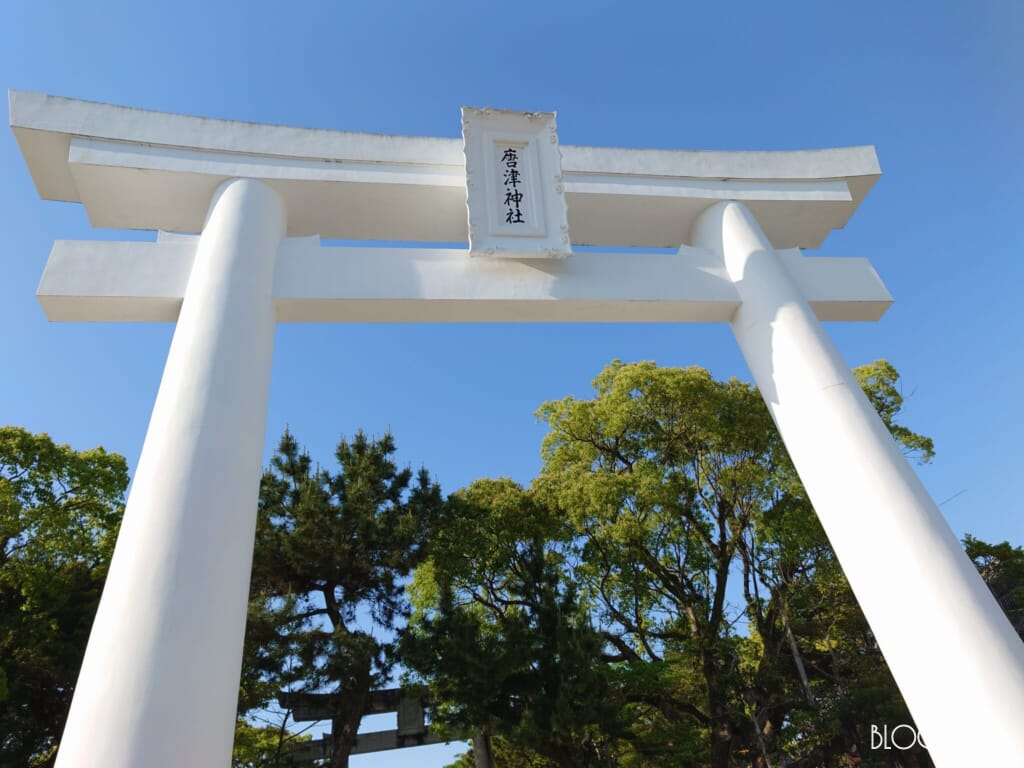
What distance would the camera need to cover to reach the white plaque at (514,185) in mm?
4258

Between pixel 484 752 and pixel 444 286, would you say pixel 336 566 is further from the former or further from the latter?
pixel 444 286

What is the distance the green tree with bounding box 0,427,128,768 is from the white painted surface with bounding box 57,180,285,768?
26.5 feet

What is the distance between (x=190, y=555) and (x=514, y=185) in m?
2.99

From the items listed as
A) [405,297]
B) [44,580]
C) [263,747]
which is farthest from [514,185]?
[263,747]

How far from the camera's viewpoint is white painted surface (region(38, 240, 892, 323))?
3814mm

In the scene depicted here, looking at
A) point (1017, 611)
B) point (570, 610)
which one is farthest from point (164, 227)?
point (1017, 611)

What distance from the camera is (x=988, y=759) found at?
2746mm

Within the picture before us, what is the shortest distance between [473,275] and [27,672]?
32.5 ft

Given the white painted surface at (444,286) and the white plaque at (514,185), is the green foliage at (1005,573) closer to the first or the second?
the white painted surface at (444,286)

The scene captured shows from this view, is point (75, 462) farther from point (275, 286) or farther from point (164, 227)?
point (275, 286)

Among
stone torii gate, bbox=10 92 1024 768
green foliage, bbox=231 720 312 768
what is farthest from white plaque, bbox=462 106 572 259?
green foliage, bbox=231 720 312 768

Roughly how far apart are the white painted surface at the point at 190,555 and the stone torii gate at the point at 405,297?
1cm

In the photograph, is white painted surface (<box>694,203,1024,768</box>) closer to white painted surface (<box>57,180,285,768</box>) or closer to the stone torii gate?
the stone torii gate

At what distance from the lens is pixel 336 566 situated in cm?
927
